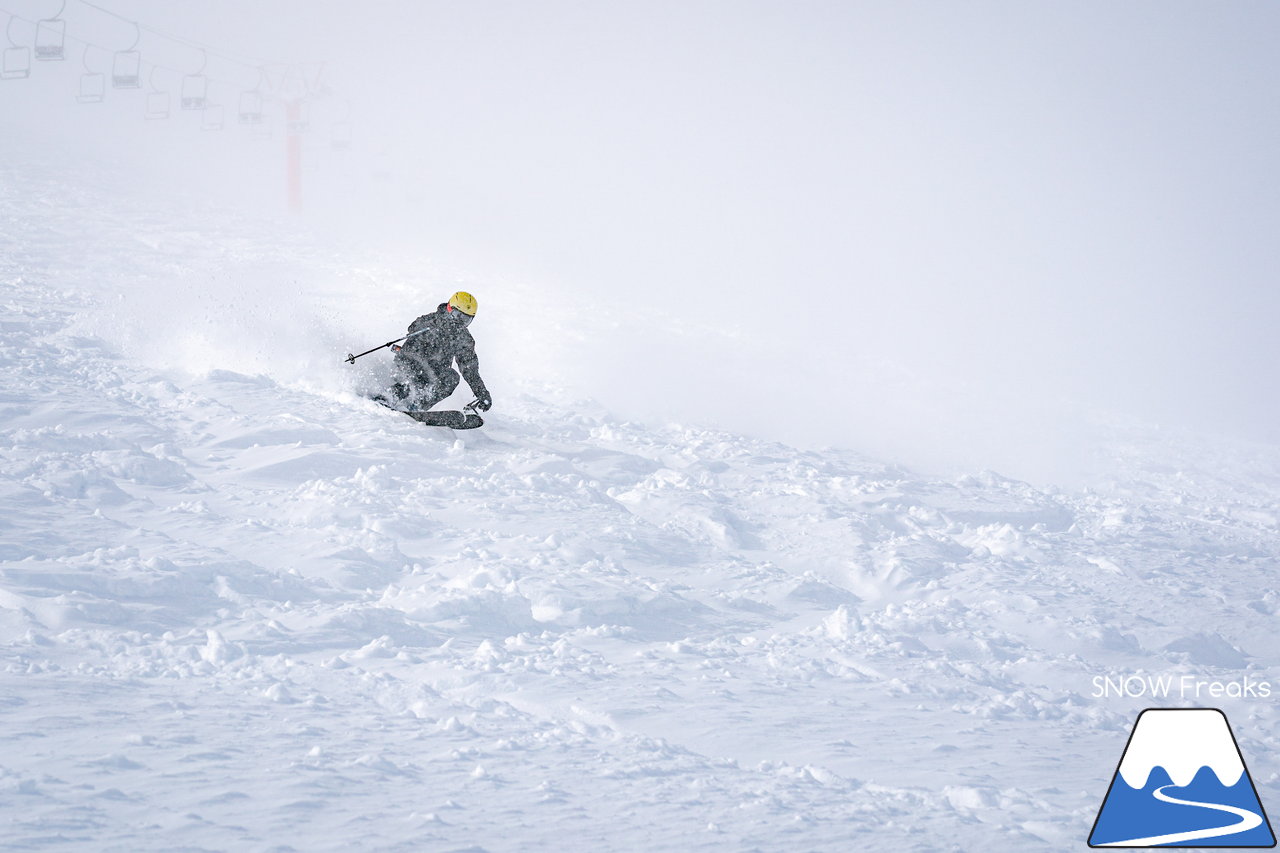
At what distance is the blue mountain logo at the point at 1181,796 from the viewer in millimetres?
3855

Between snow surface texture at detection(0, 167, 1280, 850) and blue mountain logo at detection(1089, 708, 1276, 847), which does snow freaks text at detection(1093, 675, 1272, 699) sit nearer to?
snow surface texture at detection(0, 167, 1280, 850)

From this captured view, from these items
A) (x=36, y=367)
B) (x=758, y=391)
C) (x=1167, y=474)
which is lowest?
(x=1167, y=474)

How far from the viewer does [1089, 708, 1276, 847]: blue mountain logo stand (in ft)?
12.6

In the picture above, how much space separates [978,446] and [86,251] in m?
25.4

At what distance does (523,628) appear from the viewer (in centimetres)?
565

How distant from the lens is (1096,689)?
18.6 ft

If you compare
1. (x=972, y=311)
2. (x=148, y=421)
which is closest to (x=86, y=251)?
(x=148, y=421)

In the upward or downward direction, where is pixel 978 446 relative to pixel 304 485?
downward

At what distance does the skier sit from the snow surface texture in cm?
60

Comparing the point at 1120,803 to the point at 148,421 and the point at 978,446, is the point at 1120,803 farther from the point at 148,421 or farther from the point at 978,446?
the point at 978,446

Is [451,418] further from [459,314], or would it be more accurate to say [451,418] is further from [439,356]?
[459,314]

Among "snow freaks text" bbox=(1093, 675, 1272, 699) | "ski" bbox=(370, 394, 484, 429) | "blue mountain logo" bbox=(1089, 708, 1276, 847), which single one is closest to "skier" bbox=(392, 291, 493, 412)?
"ski" bbox=(370, 394, 484, 429)

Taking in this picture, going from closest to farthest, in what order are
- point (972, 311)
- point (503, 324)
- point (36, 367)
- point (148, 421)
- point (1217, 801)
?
point (1217, 801) < point (148, 421) < point (36, 367) < point (503, 324) < point (972, 311)

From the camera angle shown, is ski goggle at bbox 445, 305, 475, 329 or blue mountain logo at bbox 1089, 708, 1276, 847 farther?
ski goggle at bbox 445, 305, 475, 329
